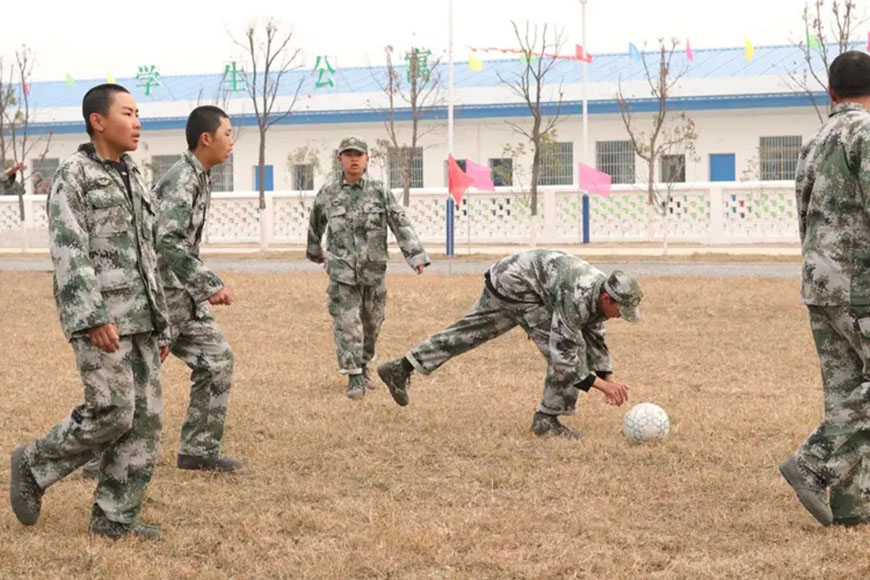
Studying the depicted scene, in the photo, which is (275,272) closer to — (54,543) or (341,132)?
(54,543)

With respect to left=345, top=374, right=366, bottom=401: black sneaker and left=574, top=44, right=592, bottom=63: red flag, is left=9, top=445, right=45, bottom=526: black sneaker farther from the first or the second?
left=574, top=44, right=592, bottom=63: red flag

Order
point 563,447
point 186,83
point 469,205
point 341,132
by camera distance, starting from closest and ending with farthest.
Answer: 1. point 563,447
2. point 469,205
3. point 341,132
4. point 186,83

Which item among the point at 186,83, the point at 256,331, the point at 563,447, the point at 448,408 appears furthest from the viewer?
the point at 186,83

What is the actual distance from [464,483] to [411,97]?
29485mm

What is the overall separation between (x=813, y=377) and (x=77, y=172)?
684cm

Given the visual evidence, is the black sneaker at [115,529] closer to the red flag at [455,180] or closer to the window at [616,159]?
the red flag at [455,180]

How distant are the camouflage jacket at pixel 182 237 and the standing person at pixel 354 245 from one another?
2.81 metres

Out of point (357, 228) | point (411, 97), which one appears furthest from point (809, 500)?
point (411, 97)

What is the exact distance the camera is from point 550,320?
25.8ft

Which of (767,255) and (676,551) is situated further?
(767,255)

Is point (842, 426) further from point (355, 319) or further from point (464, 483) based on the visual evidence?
point (355, 319)

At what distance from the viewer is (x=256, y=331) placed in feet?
46.5

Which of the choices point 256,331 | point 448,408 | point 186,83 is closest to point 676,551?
point 448,408

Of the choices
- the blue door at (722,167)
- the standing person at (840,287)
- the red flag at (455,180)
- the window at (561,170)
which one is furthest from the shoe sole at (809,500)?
the window at (561,170)
